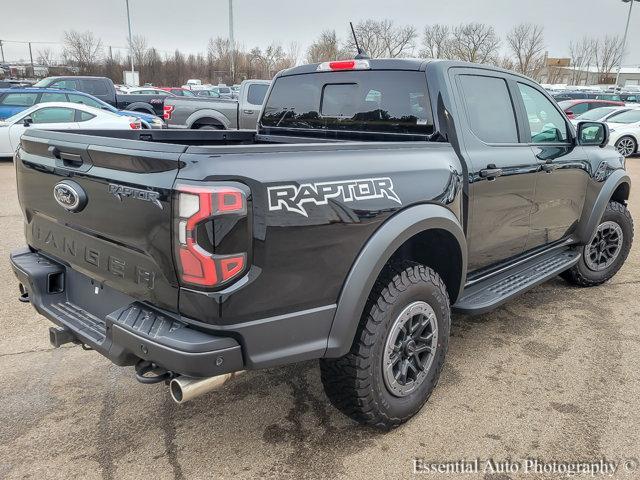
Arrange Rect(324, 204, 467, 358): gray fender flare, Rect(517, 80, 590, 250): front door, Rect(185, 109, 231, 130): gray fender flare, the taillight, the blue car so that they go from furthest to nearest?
1. the blue car
2. Rect(185, 109, 231, 130): gray fender flare
3. Rect(517, 80, 590, 250): front door
4. Rect(324, 204, 467, 358): gray fender flare
5. the taillight

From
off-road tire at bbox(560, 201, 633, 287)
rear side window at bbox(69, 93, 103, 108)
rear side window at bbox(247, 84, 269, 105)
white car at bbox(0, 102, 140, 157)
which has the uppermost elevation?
rear side window at bbox(247, 84, 269, 105)

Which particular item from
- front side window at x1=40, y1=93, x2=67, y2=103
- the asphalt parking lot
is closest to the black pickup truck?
the asphalt parking lot

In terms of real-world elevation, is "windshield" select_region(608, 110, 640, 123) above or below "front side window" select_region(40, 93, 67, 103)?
below

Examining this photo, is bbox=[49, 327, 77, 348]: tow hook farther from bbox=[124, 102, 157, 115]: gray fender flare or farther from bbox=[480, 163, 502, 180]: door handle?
bbox=[124, 102, 157, 115]: gray fender flare

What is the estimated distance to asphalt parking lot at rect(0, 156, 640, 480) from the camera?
100 inches

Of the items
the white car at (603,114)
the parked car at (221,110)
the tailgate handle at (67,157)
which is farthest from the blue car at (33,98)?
the white car at (603,114)

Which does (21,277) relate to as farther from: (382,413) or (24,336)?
(382,413)

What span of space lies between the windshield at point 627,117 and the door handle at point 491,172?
14740 mm

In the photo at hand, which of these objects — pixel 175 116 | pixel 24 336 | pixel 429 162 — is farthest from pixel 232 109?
pixel 429 162

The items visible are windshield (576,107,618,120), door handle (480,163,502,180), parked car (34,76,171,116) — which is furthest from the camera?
parked car (34,76,171,116)

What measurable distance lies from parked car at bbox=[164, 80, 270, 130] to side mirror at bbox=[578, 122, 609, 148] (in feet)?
28.0

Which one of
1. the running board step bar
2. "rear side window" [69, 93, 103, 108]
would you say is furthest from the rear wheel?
"rear side window" [69, 93, 103, 108]

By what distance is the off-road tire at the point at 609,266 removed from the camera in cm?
484

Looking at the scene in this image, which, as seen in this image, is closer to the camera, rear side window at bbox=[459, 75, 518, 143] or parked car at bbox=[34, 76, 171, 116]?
rear side window at bbox=[459, 75, 518, 143]
